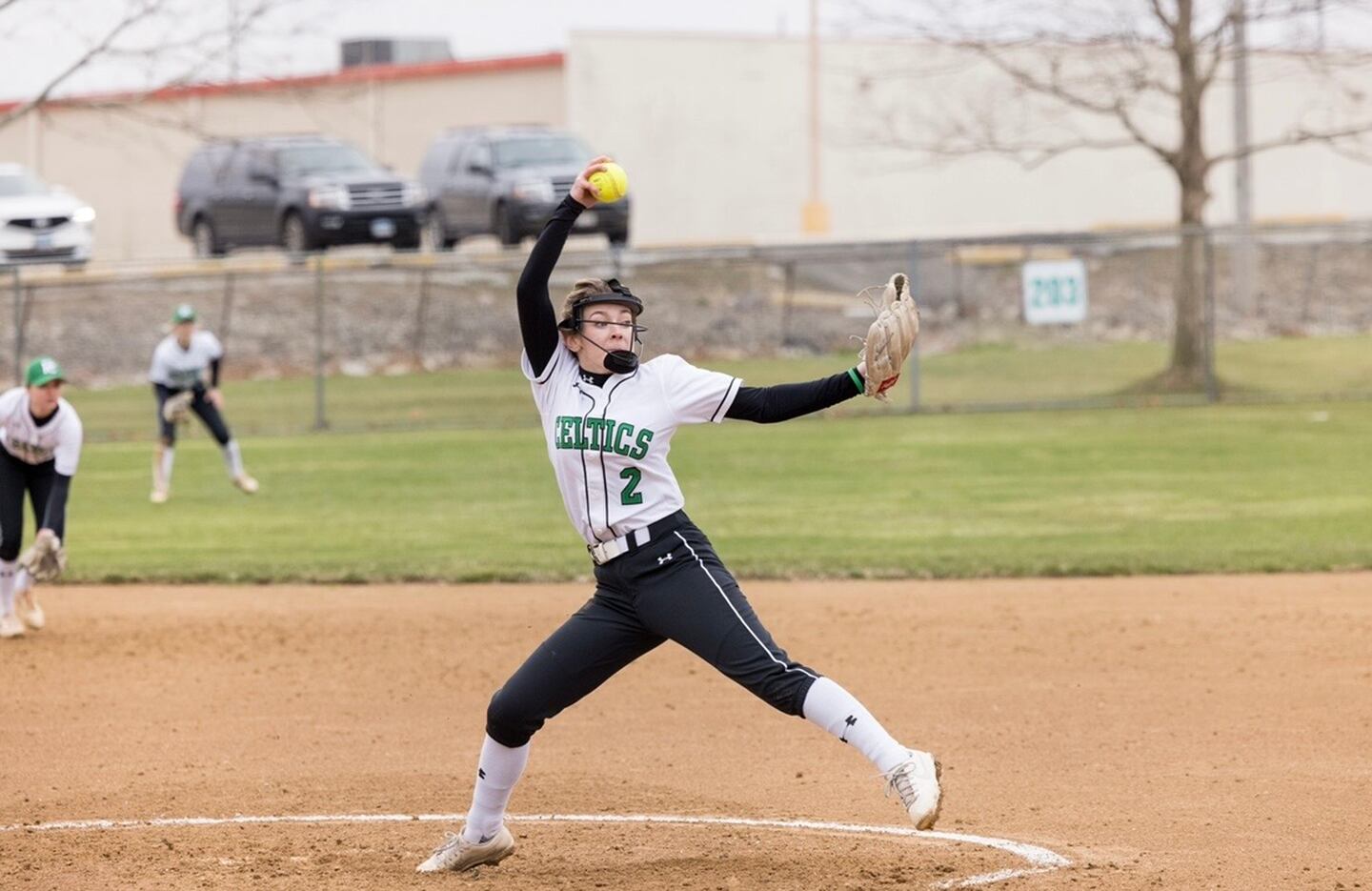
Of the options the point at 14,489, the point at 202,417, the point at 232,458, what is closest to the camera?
the point at 14,489

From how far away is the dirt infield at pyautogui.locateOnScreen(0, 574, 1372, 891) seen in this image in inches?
264

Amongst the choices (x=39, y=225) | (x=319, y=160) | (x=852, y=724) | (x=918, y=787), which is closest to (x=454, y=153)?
(x=319, y=160)

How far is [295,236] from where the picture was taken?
30.1m

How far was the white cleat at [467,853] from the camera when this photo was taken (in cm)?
660

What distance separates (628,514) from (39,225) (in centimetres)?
2650

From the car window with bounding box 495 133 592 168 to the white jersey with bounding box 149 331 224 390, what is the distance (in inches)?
473

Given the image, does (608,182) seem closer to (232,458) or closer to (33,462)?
(33,462)

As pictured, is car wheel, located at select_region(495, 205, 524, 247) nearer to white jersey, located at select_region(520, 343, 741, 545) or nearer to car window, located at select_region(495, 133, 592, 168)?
car window, located at select_region(495, 133, 592, 168)

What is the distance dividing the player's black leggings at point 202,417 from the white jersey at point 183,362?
0.35ft

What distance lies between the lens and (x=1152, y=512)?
16.3 m

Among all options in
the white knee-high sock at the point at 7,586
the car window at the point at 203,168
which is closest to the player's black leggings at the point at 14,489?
the white knee-high sock at the point at 7,586

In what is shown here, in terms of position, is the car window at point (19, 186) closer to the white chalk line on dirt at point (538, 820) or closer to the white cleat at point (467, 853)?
the white chalk line on dirt at point (538, 820)

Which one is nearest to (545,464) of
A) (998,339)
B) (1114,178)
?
(998,339)

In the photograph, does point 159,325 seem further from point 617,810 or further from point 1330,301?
point 617,810
